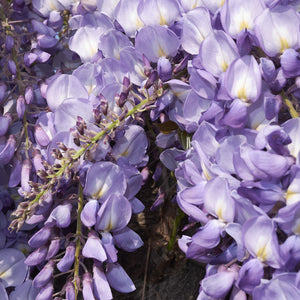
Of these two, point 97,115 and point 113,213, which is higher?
point 97,115

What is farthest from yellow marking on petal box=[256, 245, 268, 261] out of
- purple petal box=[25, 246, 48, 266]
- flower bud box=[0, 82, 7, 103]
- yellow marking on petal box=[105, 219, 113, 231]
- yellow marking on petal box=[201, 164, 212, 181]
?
flower bud box=[0, 82, 7, 103]

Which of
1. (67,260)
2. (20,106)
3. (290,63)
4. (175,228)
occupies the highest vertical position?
(290,63)

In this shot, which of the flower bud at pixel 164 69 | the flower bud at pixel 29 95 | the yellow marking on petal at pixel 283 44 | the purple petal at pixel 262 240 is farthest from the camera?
the flower bud at pixel 29 95

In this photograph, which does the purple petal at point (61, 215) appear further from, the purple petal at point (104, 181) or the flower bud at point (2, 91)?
the flower bud at point (2, 91)

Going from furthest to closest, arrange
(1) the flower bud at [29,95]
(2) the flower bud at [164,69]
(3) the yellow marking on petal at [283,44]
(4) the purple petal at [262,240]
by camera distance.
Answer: (1) the flower bud at [29,95], (2) the flower bud at [164,69], (3) the yellow marking on petal at [283,44], (4) the purple petal at [262,240]

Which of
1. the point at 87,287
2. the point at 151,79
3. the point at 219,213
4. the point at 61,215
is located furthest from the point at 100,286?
the point at 151,79

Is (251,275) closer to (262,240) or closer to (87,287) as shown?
(262,240)

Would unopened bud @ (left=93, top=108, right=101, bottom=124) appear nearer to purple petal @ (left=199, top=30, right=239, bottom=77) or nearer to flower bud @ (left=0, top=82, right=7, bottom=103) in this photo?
purple petal @ (left=199, top=30, right=239, bottom=77)

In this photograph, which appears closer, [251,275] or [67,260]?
[251,275]

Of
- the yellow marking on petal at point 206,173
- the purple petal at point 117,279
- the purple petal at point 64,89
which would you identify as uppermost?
the purple petal at point 64,89

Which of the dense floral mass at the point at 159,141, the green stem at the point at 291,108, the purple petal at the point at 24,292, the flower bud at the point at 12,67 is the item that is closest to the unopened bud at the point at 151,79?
the dense floral mass at the point at 159,141
